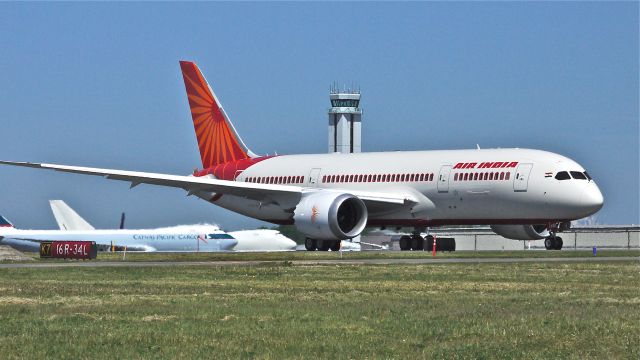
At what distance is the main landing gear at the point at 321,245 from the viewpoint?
2125 inches

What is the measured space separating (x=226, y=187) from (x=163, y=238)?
161 ft

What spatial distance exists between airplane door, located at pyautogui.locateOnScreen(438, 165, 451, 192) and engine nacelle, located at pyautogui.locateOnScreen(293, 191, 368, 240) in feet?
10.7

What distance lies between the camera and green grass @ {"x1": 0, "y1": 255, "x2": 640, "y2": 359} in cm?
1681

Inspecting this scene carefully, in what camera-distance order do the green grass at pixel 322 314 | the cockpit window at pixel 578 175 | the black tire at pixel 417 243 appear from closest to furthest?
the green grass at pixel 322 314 → the cockpit window at pixel 578 175 → the black tire at pixel 417 243

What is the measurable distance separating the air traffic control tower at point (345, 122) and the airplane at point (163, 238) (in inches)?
1912

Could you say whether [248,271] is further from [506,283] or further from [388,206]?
[388,206]

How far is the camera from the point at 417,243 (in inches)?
2200

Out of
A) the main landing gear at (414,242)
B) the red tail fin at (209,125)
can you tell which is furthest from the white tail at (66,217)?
the main landing gear at (414,242)

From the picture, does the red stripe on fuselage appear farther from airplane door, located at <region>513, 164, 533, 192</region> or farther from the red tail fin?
airplane door, located at <region>513, 164, 533, 192</region>

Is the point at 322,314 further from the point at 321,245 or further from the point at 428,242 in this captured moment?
the point at 428,242

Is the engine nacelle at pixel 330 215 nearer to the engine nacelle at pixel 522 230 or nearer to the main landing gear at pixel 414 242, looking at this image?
the main landing gear at pixel 414 242

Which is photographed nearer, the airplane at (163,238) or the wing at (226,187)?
the wing at (226,187)

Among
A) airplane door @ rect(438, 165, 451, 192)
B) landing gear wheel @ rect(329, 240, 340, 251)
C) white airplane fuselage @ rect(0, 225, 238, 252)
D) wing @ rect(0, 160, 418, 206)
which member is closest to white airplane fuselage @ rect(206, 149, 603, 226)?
airplane door @ rect(438, 165, 451, 192)

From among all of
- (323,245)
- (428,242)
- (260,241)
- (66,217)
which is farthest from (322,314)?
(66,217)
